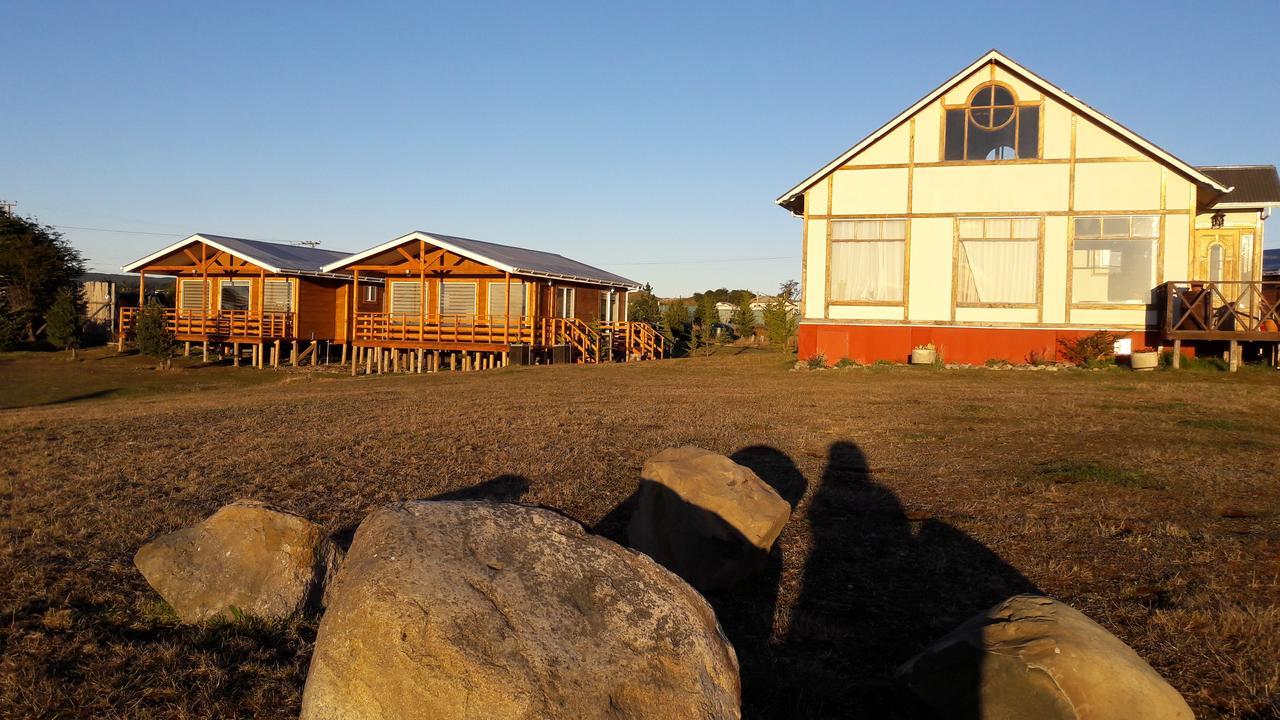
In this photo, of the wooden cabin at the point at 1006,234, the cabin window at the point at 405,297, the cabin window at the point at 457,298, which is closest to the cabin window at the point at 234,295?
the cabin window at the point at 405,297

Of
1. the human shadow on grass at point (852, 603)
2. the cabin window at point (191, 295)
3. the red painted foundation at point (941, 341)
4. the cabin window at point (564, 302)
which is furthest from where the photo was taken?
the cabin window at point (191, 295)

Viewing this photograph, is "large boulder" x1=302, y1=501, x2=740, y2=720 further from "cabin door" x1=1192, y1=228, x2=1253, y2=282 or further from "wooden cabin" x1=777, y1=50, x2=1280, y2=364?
"cabin door" x1=1192, y1=228, x2=1253, y2=282

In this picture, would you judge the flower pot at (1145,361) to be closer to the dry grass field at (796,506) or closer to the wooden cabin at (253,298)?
the dry grass field at (796,506)

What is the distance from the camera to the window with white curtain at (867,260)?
2219 cm

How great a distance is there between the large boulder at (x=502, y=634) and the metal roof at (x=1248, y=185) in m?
22.6

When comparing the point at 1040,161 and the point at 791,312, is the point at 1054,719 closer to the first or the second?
the point at 1040,161

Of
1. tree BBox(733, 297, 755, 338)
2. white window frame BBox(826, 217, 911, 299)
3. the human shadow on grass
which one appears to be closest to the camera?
the human shadow on grass

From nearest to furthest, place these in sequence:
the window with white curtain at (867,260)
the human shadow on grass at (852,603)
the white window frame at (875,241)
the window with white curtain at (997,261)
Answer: the human shadow on grass at (852,603) < the window with white curtain at (997,261) < the white window frame at (875,241) < the window with white curtain at (867,260)

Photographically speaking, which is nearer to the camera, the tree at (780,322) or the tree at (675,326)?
the tree at (780,322)

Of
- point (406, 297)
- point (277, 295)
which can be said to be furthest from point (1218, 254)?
point (277, 295)

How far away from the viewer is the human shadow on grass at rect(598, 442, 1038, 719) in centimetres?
450

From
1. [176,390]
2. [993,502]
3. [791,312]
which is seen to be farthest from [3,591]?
[791,312]

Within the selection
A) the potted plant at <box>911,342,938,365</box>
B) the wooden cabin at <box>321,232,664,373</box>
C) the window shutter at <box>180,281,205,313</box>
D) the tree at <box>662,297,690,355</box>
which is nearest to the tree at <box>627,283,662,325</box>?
the tree at <box>662,297,690,355</box>

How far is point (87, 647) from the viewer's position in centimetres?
469
